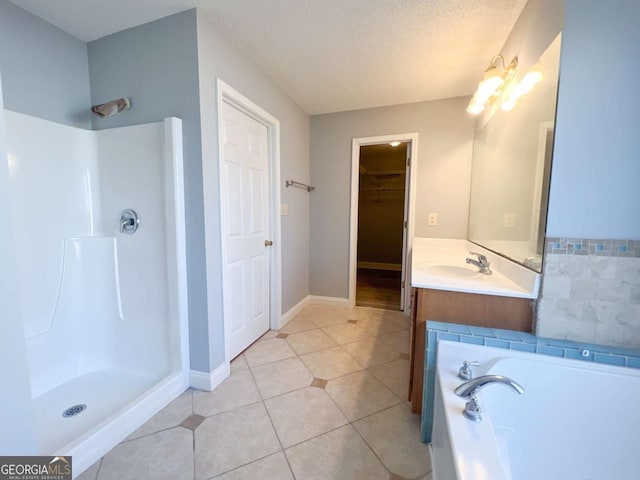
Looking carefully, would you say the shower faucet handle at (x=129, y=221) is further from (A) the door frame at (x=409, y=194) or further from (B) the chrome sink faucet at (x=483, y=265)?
(B) the chrome sink faucet at (x=483, y=265)

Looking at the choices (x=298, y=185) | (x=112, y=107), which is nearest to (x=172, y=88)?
(x=112, y=107)

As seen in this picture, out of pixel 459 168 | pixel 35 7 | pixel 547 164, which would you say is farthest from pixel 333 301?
pixel 35 7

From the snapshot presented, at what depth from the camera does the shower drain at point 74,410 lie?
4.52ft

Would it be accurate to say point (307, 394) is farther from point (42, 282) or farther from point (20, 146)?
point (20, 146)

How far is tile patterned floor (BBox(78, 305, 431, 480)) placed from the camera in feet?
3.78

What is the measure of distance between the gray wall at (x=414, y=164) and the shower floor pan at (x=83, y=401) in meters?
2.02

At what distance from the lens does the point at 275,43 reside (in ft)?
5.87

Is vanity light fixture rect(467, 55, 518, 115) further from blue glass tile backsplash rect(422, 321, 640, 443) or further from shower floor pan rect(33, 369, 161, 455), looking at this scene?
shower floor pan rect(33, 369, 161, 455)

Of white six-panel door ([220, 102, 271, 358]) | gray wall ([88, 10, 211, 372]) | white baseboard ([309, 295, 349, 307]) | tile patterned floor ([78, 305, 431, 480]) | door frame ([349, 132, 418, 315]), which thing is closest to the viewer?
tile patterned floor ([78, 305, 431, 480])

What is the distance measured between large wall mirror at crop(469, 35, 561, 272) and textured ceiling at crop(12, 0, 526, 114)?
51cm

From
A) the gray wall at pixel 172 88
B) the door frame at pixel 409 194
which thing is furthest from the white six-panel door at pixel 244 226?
the door frame at pixel 409 194

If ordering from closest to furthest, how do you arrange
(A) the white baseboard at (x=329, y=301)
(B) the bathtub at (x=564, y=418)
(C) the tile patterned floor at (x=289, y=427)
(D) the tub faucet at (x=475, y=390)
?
(D) the tub faucet at (x=475, y=390) → (B) the bathtub at (x=564, y=418) → (C) the tile patterned floor at (x=289, y=427) → (A) the white baseboard at (x=329, y=301)

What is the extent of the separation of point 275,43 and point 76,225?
1.80 m

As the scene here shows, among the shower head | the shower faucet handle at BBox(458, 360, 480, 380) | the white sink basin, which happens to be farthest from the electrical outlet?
the shower head
